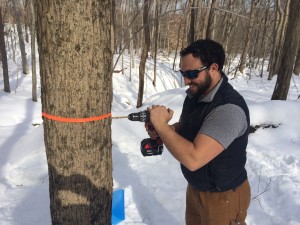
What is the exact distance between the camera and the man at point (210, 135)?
4.97ft

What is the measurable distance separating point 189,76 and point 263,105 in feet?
14.4

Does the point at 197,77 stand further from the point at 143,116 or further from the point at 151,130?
the point at 151,130

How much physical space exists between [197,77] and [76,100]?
77cm

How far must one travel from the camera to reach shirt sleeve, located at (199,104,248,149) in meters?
1.51

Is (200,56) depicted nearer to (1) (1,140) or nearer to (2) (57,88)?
(2) (57,88)

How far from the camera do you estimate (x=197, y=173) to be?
185cm

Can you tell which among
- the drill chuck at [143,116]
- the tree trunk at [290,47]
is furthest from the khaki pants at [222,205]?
the tree trunk at [290,47]

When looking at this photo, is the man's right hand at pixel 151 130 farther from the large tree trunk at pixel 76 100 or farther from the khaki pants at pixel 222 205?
the khaki pants at pixel 222 205

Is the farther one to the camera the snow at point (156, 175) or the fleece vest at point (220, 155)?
the snow at point (156, 175)

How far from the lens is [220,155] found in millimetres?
1734

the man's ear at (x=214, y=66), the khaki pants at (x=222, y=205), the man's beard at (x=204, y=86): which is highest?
the man's ear at (x=214, y=66)

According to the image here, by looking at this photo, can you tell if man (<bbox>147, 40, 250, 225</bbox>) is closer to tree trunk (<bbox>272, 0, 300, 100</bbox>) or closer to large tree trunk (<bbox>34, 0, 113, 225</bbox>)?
large tree trunk (<bbox>34, 0, 113, 225</bbox>)

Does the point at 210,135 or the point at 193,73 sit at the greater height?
the point at 193,73

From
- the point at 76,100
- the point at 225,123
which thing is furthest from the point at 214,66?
the point at 76,100
